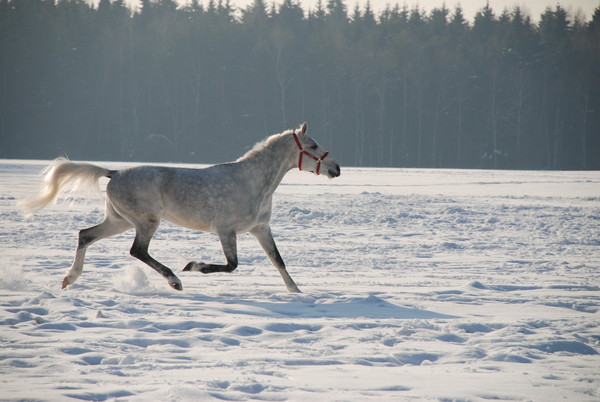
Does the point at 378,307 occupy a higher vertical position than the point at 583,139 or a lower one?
lower

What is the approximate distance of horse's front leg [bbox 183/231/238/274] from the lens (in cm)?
673

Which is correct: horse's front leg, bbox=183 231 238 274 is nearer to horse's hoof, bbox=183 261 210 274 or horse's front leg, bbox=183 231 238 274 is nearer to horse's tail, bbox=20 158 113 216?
horse's hoof, bbox=183 261 210 274

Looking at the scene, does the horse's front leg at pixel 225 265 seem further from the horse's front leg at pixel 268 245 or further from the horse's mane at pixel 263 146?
the horse's mane at pixel 263 146

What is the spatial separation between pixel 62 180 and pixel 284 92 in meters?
48.4

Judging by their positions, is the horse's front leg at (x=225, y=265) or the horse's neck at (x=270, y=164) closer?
the horse's front leg at (x=225, y=265)

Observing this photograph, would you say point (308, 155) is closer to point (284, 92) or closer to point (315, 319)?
point (315, 319)

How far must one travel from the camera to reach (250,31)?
→ 5794cm

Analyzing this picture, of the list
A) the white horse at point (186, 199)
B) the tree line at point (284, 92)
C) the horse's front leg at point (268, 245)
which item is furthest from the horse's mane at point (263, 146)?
the tree line at point (284, 92)

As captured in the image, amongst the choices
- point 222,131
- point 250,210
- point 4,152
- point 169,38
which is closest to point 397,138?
point 222,131

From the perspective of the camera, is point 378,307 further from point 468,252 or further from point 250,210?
point 468,252

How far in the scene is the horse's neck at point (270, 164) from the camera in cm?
732

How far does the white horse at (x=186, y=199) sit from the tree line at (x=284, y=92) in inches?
1816

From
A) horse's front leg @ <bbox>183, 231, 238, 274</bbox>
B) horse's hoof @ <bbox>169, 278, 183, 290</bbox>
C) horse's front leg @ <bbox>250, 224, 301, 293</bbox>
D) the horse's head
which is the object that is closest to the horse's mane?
the horse's head

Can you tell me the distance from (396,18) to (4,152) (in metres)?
35.5
